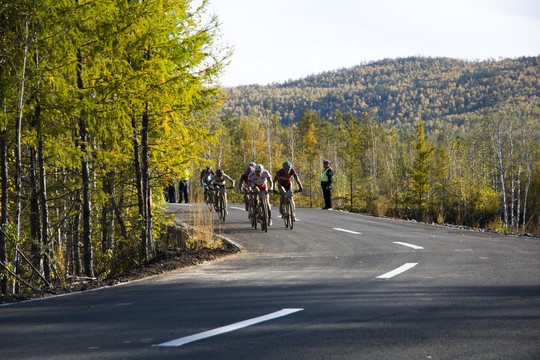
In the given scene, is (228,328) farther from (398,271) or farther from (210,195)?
(210,195)

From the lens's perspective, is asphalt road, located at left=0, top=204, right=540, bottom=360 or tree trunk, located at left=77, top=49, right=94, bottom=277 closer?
asphalt road, located at left=0, top=204, right=540, bottom=360

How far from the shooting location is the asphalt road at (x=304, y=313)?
3934 mm

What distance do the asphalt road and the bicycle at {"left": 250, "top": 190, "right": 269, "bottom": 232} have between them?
585 centimetres

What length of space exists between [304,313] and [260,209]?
36.9 feet

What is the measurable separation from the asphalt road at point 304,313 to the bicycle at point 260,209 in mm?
5850

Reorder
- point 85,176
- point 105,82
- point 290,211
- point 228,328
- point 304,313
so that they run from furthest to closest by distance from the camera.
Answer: point 290,211 → point 85,176 → point 105,82 → point 304,313 → point 228,328

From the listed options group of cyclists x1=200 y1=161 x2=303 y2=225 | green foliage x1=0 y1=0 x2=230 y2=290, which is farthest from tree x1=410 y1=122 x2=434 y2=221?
green foliage x1=0 y1=0 x2=230 y2=290

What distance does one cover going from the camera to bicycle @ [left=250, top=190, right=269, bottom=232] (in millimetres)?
15719

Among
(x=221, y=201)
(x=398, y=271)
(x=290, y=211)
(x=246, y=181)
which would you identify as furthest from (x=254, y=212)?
(x=398, y=271)

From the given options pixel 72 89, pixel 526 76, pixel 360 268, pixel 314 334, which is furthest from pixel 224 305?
pixel 526 76

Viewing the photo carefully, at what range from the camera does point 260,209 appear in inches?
645

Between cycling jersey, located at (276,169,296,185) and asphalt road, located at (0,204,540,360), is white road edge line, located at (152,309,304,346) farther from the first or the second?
cycling jersey, located at (276,169,296,185)

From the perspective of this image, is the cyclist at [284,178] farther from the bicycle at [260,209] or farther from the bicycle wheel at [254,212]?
the bicycle wheel at [254,212]

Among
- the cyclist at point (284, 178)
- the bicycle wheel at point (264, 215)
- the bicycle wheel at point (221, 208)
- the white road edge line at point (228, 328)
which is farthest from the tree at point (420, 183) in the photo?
the white road edge line at point (228, 328)
